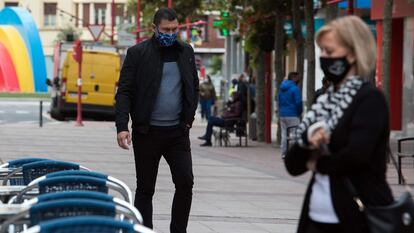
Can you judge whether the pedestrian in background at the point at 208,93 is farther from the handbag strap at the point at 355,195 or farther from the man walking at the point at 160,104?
the handbag strap at the point at 355,195

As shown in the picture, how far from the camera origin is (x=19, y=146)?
26.5 metres

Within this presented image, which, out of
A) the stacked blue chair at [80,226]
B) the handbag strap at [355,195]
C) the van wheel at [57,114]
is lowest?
the van wheel at [57,114]

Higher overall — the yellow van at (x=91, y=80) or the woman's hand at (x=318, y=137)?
the woman's hand at (x=318, y=137)

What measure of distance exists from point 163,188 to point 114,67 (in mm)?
26805

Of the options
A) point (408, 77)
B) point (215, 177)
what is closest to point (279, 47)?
point (408, 77)

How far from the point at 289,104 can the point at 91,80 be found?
19130mm

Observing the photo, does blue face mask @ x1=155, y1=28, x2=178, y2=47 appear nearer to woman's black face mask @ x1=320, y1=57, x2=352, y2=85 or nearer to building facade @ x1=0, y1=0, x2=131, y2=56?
woman's black face mask @ x1=320, y1=57, x2=352, y2=85

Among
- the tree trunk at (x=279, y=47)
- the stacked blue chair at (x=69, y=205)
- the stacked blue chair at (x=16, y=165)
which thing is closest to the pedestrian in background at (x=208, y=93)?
the tree trunk at (x=279, y=47)

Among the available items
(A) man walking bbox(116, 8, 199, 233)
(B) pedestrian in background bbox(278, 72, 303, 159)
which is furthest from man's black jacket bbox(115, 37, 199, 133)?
(B) pedestrian in background bbox(278, 72, 303, 159)

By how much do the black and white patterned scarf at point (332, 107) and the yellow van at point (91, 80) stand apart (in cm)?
3744

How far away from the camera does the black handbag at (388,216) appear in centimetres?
548

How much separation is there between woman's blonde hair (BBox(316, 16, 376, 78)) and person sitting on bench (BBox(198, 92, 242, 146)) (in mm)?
24775

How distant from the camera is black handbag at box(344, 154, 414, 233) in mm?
5480

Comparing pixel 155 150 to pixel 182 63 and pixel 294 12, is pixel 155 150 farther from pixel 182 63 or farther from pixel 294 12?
pixel 294 12
